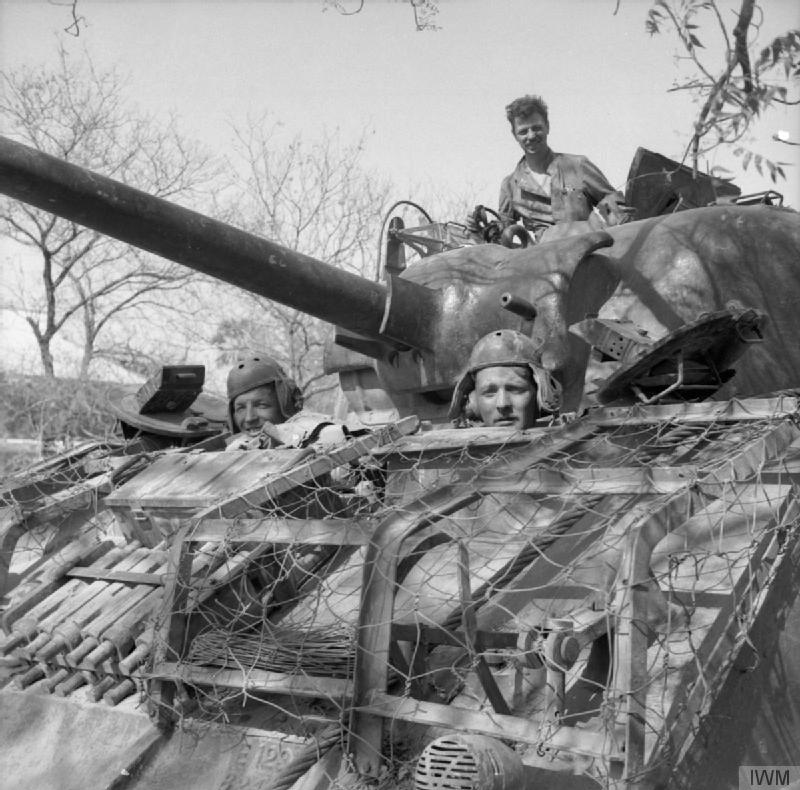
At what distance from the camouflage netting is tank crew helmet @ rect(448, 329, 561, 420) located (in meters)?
0.48

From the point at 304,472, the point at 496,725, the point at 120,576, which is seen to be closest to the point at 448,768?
the point at 496,725

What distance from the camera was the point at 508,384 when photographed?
5578mm

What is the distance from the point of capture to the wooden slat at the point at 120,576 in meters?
5.17

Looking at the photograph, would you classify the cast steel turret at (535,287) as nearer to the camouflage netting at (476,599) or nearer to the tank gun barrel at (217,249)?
the tank gun barrel at (217,249)

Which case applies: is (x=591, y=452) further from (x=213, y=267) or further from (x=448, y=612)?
(x=213, y=267)

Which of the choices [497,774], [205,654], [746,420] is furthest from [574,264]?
[497,774]

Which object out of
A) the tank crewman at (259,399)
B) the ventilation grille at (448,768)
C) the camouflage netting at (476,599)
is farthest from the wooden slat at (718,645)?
the tank crewman at (259,399)

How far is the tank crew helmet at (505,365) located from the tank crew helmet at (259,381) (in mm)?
1480

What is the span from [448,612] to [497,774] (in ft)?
3.02

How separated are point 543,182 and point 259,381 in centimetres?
290

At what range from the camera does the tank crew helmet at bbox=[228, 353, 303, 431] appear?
6.90 m

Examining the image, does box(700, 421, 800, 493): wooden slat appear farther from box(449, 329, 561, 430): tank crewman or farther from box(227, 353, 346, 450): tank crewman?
box(227, 353, 346, 450): tank crewman

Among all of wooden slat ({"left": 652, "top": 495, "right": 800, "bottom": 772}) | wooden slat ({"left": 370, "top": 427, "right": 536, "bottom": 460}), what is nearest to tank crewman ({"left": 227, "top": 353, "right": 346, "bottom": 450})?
wooden slat ({"left": 370, "top": 427, "right": 536, "bottom": 460})

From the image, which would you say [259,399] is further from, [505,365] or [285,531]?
[285,531]
